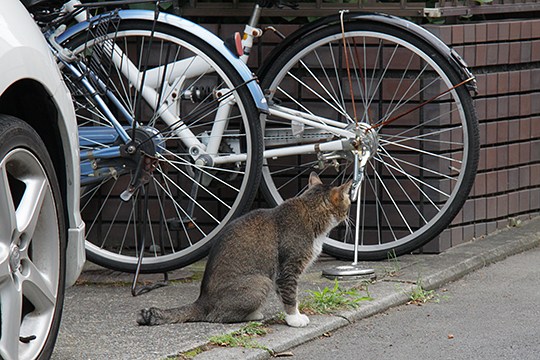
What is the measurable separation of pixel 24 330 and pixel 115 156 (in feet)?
5.43

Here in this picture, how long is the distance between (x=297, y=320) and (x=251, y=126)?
1.13 metres

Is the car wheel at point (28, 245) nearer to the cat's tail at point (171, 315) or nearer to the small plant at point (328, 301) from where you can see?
the cat's tail at point (171, 315)

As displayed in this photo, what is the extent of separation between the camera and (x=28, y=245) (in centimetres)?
366

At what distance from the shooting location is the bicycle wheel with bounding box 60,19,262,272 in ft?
17.6

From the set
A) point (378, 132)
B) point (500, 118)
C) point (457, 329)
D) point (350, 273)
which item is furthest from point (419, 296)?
point (500, 118)

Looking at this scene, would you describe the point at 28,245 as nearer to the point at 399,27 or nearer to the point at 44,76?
the point at 44,76

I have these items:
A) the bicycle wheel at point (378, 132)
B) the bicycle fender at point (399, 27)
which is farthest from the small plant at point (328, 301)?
the bicycle fender at point (399, 27)

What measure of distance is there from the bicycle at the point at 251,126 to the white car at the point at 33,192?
114cm

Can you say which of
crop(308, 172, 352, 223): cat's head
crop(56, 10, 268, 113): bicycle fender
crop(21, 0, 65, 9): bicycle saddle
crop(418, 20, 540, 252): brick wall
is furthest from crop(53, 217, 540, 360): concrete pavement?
crop(21, 0, 65, 9): bicycle saddle

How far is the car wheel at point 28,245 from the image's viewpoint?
3.46 meters

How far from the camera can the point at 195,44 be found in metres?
5.38

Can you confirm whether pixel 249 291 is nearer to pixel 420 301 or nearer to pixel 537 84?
pixel 420 301

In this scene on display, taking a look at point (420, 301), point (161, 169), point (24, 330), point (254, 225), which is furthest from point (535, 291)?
point (24, 330)

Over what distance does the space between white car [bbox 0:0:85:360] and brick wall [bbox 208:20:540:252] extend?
2.33m
